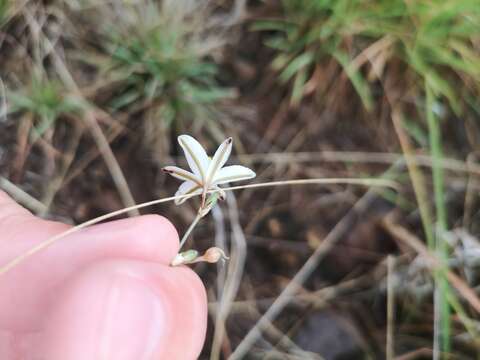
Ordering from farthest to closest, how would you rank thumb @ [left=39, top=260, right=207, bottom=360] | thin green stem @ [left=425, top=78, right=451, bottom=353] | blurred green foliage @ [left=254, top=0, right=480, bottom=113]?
blurred green foliage @ [left=254, top=0, right=480, bottom=113]
thin green stem @ [left=425, top=78, right=451, bottom=353]
thumb @ [left=39, top=260, right=207, bottom=360]

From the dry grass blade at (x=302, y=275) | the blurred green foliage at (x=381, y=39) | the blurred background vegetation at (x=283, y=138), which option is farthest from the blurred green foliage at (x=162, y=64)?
the dry grass blade at (x=302, y=275)

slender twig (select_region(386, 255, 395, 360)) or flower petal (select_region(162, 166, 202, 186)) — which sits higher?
flower petal (select_region(162, 166, 202, 186))

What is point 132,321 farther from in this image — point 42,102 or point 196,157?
point 42,102

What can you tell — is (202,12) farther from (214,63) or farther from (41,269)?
(41,269)

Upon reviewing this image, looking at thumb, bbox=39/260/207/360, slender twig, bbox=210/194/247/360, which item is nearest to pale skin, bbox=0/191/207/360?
thumb, bbox=39/260/207/360

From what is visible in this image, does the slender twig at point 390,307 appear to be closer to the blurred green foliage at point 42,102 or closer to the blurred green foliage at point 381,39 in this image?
the blurred green foliage at point 381,39

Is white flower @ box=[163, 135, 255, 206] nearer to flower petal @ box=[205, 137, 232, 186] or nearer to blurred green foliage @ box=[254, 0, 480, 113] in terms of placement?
flower petal @ box=[205, 137, 232, 186]

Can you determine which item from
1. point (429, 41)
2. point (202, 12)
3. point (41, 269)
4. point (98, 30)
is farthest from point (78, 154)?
point (429, 41)
